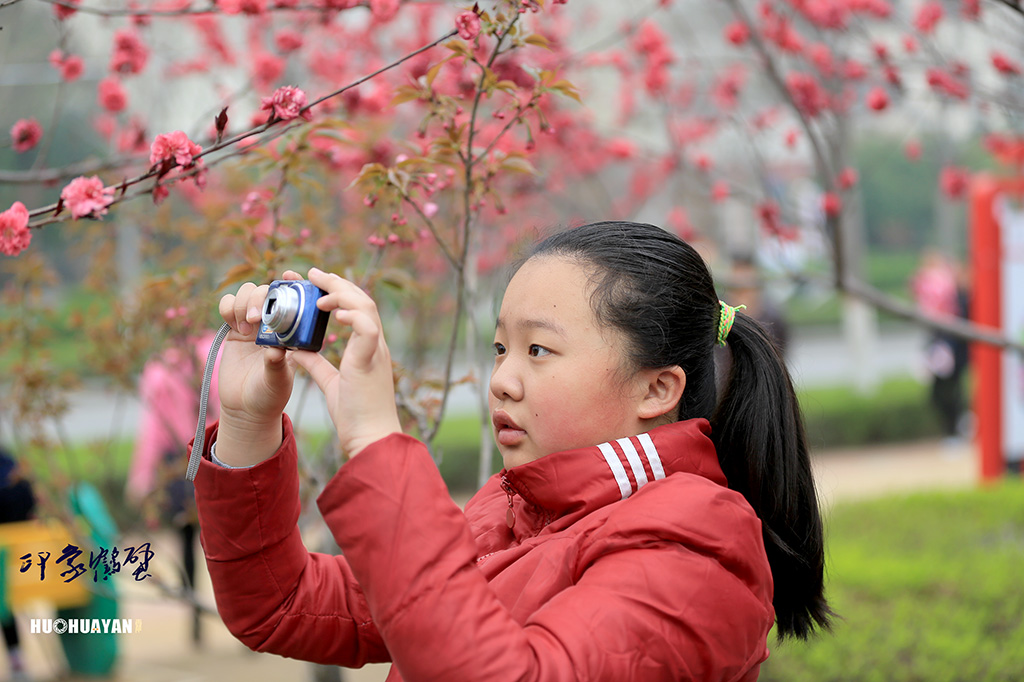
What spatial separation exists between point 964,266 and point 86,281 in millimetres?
9398

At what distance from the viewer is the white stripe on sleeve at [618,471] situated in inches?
50.5

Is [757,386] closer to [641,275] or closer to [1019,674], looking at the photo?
[641,275]

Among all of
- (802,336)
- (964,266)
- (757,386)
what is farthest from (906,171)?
(757,386)

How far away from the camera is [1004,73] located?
12.4 feet

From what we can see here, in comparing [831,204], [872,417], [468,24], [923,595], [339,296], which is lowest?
[872,417]

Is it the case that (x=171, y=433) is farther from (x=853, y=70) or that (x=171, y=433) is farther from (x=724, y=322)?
(x=853, y=70)

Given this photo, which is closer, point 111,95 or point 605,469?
point 605,469

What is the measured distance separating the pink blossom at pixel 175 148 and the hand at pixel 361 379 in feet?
1.79

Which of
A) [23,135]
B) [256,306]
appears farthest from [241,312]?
[23,135]

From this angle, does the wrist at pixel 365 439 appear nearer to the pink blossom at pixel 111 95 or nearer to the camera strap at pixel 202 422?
the camera strap at pixel 202 422

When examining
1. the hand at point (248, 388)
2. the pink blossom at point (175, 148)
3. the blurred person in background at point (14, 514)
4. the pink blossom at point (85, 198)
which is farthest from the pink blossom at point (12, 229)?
the blurred person in background at point (14, 514)

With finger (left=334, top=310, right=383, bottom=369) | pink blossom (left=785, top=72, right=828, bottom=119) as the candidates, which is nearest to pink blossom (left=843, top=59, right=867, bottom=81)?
pink blossom (left=785, top=72, right=828, bottom=119)

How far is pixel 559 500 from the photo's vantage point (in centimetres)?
129

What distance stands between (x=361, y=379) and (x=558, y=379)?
297 mm
